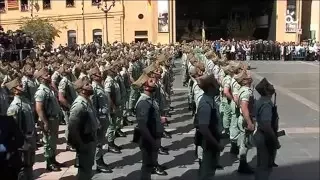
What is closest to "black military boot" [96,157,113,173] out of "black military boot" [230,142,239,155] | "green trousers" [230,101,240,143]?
"green trousers" [230,101,240,143]

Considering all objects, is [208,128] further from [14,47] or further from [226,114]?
[14,47]

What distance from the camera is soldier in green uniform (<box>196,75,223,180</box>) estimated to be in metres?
7.32

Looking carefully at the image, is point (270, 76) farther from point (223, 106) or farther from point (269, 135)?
point (269, 135)

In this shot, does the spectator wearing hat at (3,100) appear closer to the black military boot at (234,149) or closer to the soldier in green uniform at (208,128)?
the soldier in green uniform at (208,128)

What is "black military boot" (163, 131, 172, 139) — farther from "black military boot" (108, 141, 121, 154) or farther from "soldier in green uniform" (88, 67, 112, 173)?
"soldier in green uniform" (88, 67, 112, 173)

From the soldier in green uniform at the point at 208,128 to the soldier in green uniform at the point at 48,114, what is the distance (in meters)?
3.26

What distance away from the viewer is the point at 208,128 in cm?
734

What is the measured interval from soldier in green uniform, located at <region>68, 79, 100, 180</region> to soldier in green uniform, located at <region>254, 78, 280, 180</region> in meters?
2.46

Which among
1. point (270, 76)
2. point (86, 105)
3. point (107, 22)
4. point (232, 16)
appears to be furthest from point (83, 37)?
point (86, 105)

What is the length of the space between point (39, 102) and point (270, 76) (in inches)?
863

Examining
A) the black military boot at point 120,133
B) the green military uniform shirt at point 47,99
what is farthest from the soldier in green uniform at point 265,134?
the black military boot at point 120,133

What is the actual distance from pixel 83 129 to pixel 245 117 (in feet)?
9.43

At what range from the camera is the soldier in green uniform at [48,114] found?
9.39m

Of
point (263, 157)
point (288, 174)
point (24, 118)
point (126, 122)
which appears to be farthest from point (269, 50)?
point (24, 118)
